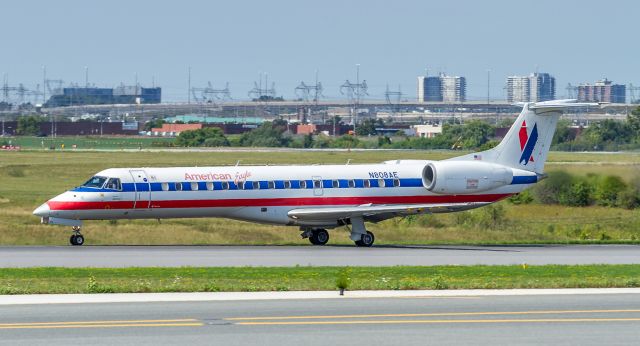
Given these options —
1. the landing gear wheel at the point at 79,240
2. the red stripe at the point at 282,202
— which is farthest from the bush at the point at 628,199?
the landing gear wheel at the point at 79,240

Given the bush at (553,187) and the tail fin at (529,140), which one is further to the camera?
the bush at (553,187)

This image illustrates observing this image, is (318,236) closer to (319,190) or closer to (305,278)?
(319,190)

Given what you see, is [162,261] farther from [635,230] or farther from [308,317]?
[635,230]

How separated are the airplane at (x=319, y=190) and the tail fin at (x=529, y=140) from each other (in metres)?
0.04

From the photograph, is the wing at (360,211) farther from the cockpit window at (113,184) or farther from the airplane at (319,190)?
the cockpit window at (113,184)

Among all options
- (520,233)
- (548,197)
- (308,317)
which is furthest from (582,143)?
(308,317)

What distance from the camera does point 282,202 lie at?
41688mm

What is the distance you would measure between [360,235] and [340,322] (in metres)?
20.7

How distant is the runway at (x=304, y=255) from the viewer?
34.2 metres

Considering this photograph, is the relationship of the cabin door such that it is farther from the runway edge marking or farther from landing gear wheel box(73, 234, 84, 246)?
the runway edge marking

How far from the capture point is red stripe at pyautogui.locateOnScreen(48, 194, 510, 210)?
39.8 metres

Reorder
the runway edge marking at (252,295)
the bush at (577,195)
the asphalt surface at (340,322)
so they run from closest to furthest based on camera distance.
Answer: the asphalt surface at (340,322)
the runway edge marking at (252,295)
the bush at (577,195)

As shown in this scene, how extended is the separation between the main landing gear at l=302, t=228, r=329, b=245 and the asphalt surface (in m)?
17.8

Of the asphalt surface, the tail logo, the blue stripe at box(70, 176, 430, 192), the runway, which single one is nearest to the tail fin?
the tail logo
